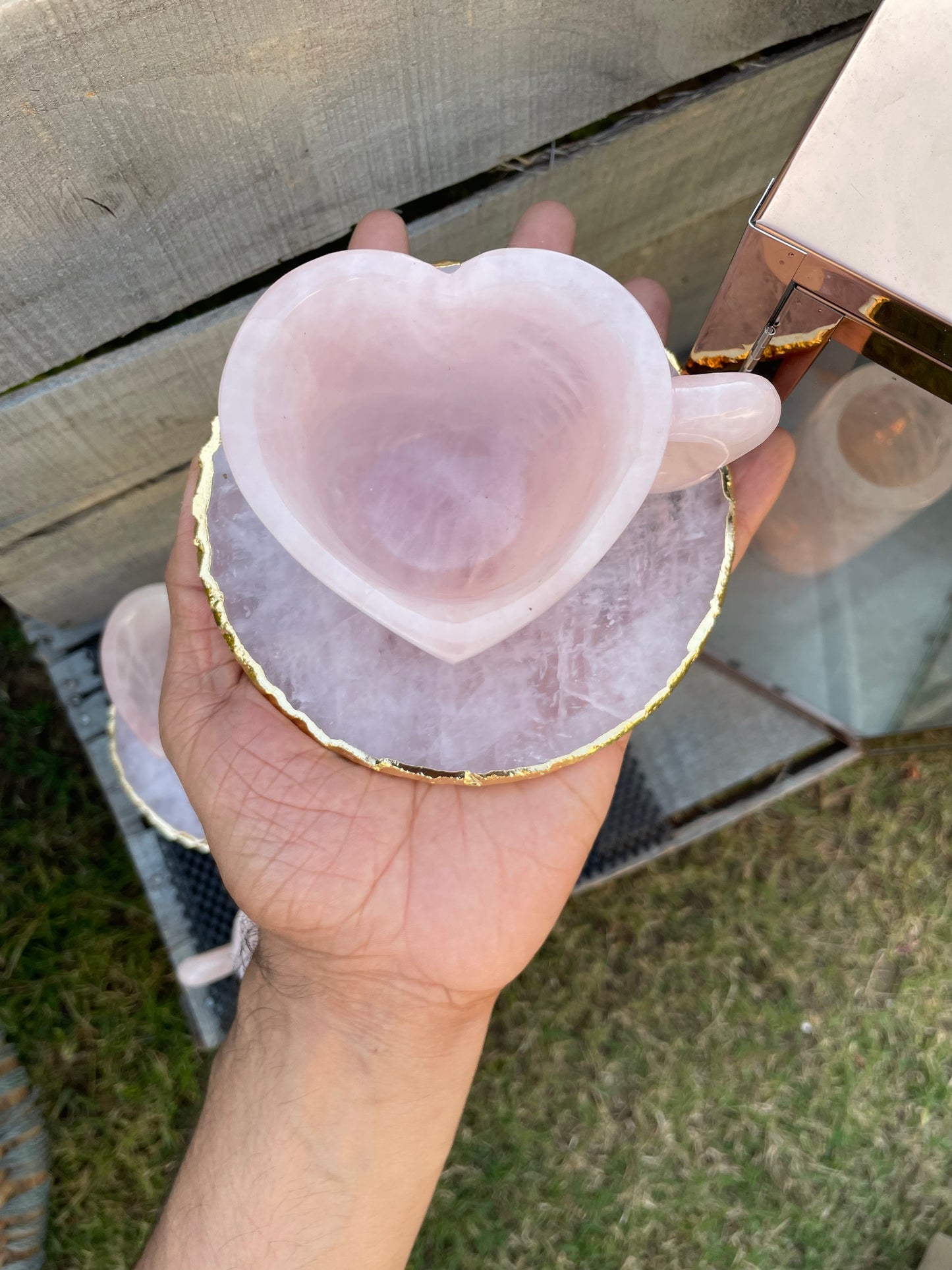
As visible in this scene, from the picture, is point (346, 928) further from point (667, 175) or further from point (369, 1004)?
point (667, 175)

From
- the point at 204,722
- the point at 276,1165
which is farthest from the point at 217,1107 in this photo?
the point at 204,722

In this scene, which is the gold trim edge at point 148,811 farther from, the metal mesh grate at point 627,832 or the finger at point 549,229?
the finger at point 549,229

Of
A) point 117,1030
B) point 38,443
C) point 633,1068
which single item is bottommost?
point 633,1068

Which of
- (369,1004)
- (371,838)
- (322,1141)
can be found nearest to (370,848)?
(371,838)

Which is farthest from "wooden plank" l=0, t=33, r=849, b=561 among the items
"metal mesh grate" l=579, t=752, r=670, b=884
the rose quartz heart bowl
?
"metal mesh grate" l=579, t=752, r=670, b=884

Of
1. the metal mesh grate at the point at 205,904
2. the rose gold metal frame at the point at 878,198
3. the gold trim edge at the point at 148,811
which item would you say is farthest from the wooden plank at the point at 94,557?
the rose gold metal frame at the point at 878,198

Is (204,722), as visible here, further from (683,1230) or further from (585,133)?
(683,1230)
